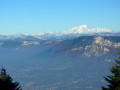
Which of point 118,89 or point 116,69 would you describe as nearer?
point 118,89

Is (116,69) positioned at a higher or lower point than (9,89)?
higher

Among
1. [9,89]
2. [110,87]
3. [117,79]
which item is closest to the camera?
[117,79]

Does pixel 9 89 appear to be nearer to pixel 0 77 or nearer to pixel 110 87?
pixel 0 77

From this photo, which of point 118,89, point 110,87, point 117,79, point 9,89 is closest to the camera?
point 118,89

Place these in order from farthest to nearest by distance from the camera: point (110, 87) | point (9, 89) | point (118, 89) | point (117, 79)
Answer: point (9, 89) < point (110, 87) < point (117, 79) < point (118, 89)

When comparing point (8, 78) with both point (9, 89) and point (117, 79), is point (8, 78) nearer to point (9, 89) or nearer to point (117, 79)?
point (9, 89)

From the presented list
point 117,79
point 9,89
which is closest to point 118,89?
point 117,79

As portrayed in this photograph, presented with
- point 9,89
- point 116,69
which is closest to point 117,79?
point 116,69

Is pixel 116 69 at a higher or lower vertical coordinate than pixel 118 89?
higher

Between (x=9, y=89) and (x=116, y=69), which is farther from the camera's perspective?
(x=9, y=89)
